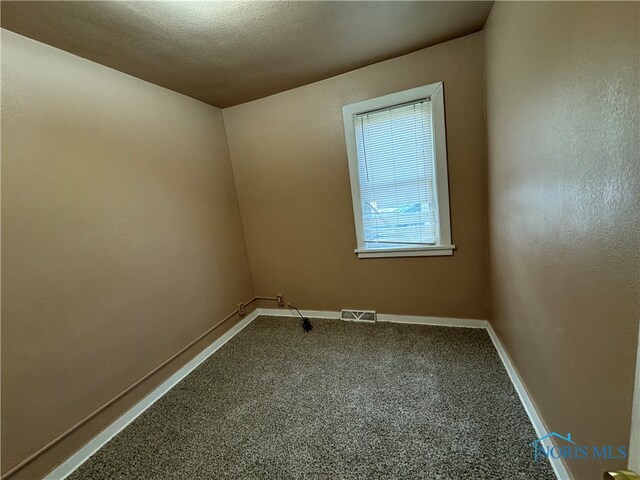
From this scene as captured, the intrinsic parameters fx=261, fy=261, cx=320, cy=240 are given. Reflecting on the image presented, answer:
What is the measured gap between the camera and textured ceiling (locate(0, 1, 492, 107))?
4.58 ft

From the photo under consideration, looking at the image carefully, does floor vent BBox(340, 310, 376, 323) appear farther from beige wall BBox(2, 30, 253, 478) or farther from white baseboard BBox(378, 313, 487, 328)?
beige wall BBox(2, 30, 253, 478)

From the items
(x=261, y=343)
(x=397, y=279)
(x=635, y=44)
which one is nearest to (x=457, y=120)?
(x=397, y=279)

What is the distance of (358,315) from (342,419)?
124 cm

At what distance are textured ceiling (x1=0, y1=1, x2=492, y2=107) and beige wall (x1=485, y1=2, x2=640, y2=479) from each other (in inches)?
22.3

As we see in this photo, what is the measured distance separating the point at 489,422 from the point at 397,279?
130 centimetres

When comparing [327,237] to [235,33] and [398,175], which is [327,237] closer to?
[398,175]

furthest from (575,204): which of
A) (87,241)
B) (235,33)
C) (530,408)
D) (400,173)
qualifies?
(87,241)

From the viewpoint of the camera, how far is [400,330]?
8.26ft

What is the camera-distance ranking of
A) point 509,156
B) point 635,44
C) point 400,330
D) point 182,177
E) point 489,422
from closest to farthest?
1. point 635,44
2. point 489,422
3. point 509,156
4. point 182,177
5. point 400,330

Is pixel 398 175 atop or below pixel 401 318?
atop

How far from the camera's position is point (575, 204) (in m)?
0.92

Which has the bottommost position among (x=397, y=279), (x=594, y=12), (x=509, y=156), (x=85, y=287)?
(x=397, y=279)

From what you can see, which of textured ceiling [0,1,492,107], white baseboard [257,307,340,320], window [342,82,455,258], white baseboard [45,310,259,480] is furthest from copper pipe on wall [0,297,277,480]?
textured ceiling [0,1,492,107]

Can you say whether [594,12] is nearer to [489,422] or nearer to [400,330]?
[489,422]
